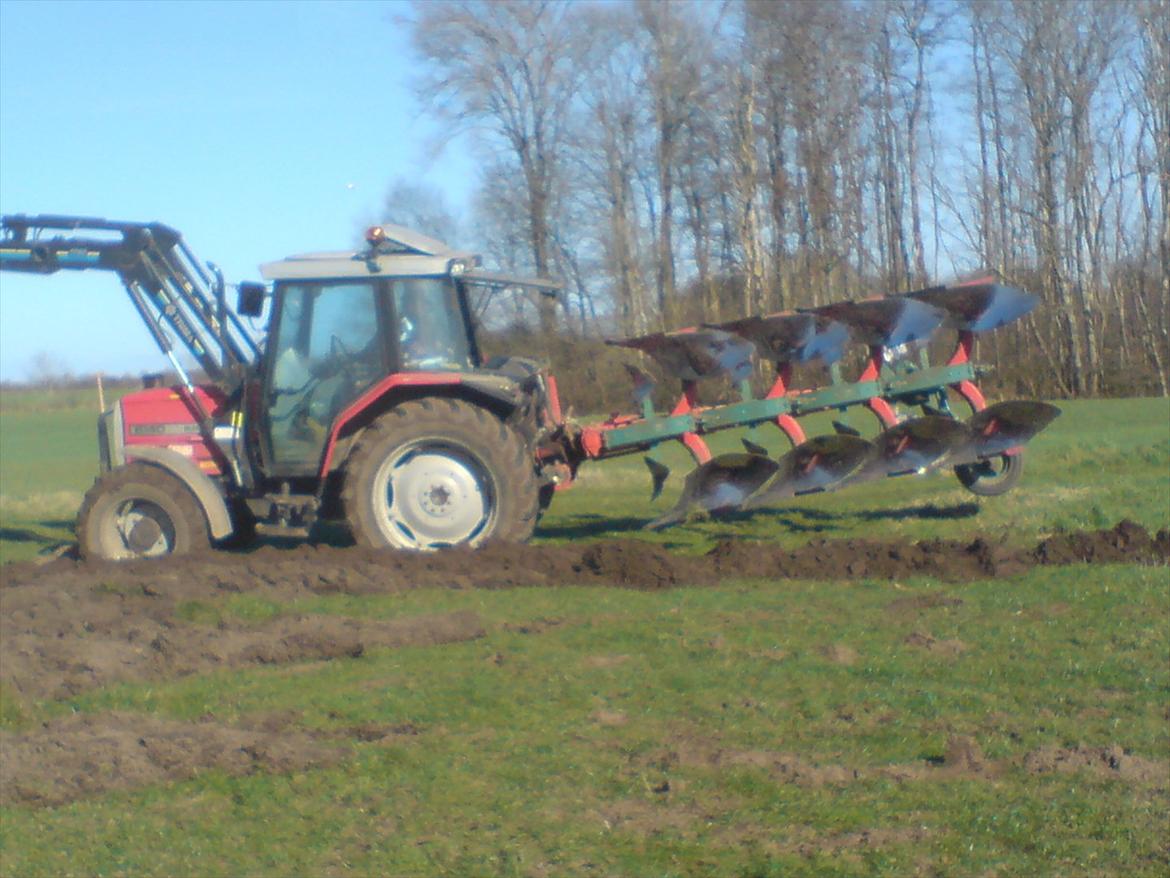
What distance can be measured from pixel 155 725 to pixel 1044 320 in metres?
41.3

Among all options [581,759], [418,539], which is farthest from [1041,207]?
[581,759]

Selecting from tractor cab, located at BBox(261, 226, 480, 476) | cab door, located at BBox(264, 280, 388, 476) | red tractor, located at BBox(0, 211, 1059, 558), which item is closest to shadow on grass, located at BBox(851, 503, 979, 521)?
red tractor, located at BBox(0, 211, 1059, 558)

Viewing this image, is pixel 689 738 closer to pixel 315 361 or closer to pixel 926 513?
pixel 315 361

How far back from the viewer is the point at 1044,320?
4350cm

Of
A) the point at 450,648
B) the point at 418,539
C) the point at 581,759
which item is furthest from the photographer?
the point at 418,539

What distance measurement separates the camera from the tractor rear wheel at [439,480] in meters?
10.5

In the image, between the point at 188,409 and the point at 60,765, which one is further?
the point at 188,409

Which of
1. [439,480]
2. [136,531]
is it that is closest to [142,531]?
[136,531]

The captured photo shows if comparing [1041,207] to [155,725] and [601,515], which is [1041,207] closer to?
[601,515]

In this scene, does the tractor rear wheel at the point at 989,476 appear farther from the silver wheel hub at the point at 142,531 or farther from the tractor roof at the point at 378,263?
the silver wheel hub at the point at 142,531

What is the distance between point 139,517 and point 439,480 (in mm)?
2745

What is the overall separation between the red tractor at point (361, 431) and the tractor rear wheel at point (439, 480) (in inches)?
0.5

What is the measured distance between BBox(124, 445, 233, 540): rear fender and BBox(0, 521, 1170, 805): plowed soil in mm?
405

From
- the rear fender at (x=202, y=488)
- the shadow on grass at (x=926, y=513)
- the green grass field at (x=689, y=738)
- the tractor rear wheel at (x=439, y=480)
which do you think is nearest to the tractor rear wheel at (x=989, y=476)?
the shadow on grass at (x=926, y=513)
